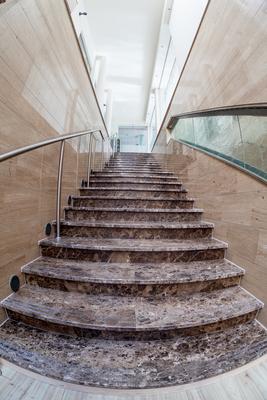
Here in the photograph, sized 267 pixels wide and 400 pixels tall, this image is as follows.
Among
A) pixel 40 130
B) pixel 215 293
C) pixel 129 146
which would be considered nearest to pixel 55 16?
pixel 40 130

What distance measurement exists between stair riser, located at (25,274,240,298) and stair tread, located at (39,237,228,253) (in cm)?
28

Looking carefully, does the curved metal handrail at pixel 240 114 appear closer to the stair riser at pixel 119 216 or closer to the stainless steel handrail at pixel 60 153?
the stair riser at pixel 119 216

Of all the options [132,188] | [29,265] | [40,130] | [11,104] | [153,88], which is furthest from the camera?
[153,88]

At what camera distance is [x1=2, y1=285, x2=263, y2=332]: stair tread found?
3.05ft

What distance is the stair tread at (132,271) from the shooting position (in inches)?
45.8

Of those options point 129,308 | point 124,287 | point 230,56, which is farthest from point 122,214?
point 230,56

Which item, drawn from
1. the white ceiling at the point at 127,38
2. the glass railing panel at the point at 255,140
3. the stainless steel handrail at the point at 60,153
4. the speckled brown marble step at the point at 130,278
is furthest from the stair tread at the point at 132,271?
the white ceiling at the point at 127,38

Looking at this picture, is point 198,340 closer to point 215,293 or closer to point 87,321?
point 215,293

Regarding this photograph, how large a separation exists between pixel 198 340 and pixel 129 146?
10981mm

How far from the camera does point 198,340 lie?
36.8 inches

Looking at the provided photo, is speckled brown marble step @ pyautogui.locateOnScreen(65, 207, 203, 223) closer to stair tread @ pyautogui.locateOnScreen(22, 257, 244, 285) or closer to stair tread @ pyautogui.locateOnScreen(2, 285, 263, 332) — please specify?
stair tread @ pyautogui.locateOnScreen(22, 257, 244, 285)

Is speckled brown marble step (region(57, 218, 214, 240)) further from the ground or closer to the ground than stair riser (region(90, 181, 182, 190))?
closer to the ground

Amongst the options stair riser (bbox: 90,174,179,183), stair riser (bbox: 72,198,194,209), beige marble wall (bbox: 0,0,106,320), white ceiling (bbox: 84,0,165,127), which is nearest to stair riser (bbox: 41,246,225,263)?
beige marble wall (bbox: 0,0,106,320)

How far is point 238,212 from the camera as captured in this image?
4.62ft
